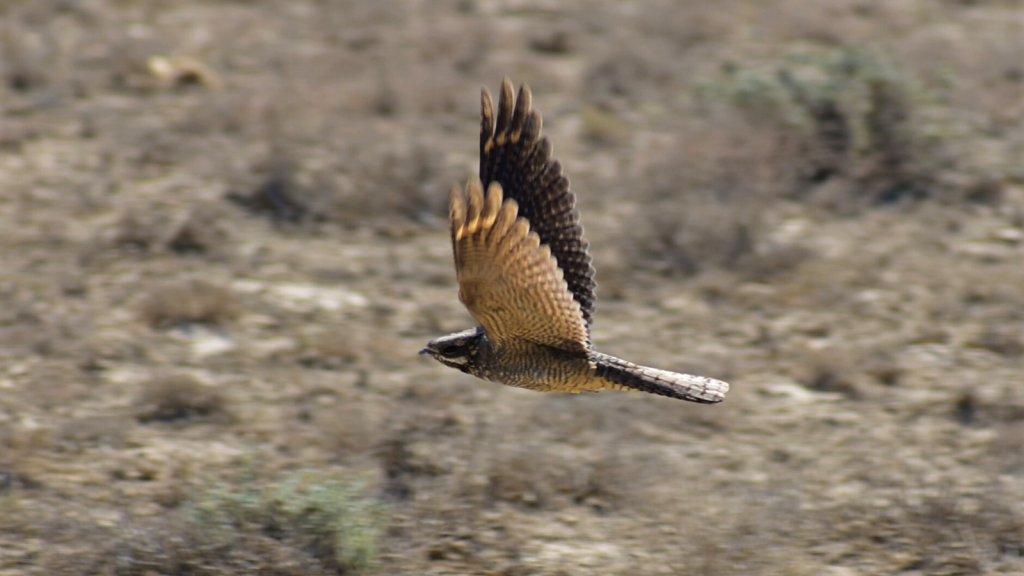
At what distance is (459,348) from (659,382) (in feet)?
2.64

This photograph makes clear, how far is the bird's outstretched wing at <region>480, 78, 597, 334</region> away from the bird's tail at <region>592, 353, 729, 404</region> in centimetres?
47

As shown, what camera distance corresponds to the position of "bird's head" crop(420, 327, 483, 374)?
16.3 feet

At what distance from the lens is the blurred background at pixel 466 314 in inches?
229

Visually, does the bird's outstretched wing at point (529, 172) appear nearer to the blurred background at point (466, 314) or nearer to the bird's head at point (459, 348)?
the bird's head at point (459, 348)

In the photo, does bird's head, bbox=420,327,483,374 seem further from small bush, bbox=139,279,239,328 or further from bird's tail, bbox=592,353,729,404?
small bush, bbox=139,279,239,328

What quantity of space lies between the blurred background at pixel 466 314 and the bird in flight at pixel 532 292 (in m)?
1.11

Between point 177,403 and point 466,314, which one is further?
point 466,314

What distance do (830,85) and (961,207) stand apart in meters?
1.66

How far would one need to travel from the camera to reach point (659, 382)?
15.6 feet

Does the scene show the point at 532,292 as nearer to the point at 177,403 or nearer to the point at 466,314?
the point at 177,403

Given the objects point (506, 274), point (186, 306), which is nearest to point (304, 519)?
point (506, 274)

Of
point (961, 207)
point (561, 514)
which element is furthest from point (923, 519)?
point (961, 207)

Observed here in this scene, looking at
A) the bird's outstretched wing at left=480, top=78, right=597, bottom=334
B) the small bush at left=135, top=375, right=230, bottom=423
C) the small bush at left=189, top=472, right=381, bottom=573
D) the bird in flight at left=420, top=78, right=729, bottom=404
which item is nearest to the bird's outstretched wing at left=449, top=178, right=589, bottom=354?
the bird in flight at left=420, top=78, right=729, bottom=404

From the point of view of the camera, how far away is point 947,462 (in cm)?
644
